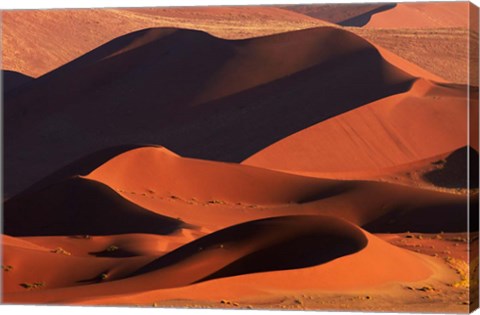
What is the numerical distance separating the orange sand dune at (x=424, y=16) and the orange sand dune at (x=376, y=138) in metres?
1.16

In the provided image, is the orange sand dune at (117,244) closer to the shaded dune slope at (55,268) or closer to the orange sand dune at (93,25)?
the shaded dune slope at (55,268)

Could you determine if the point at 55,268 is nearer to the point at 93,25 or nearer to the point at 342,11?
the point at 93,25

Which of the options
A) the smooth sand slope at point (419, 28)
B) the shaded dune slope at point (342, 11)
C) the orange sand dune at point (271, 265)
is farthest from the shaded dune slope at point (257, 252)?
the shaded dune slope at point (342, 11)

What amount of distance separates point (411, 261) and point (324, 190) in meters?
3.36

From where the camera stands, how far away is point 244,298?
24156 millimetres

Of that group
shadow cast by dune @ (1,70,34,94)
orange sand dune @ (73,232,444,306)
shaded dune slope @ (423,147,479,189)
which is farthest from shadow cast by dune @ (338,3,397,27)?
shadow cast by dune @ (1,70,34,94)

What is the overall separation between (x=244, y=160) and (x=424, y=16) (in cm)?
444

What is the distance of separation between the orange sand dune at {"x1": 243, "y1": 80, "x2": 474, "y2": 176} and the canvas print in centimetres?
4

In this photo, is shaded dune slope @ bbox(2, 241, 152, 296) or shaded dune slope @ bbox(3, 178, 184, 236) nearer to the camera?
shaded dune slope @ bbox(2, 241, 152, 296)

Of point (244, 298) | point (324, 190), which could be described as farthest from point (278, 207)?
point (244, 298)

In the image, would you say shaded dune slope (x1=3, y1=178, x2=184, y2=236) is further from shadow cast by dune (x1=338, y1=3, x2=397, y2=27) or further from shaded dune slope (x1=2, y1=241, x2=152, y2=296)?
shadow cast by dune (x1=338, y1=3, x2=397, y2=27)

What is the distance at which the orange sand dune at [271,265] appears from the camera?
2414 centimetres

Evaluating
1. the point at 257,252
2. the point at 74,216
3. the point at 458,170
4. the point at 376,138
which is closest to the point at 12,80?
the point at 74,216

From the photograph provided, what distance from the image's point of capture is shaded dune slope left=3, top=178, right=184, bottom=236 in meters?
26.8
